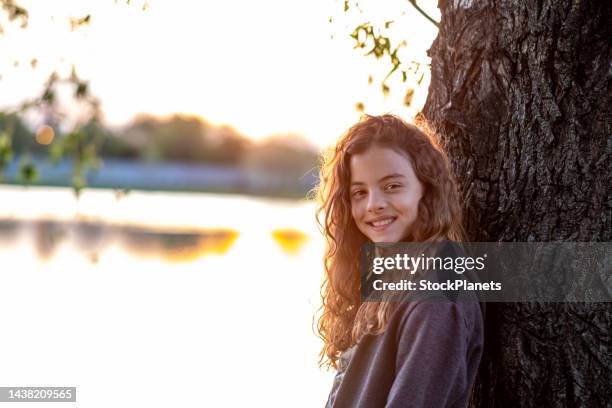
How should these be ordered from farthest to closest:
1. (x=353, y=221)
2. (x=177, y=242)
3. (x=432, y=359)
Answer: (x=177, y=242)
(x=353, y=221)
(x=432, y=359)

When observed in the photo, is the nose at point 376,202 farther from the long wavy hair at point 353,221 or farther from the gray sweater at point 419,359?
the gray sweater at point 419,359

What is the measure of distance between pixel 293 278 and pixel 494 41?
9.77 meters

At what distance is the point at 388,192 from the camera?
8.34 ft

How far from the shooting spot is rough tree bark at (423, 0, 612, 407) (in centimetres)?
246

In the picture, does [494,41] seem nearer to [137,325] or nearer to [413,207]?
[413,207]

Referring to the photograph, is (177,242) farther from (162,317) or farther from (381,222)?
(381,222)

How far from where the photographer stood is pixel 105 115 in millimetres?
3107

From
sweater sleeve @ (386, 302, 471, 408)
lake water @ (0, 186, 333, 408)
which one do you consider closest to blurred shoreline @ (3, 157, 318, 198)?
lake water @ (0, 186, 333, 408)

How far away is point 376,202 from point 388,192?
0.05 meters

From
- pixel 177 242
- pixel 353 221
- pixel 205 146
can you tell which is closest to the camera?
pixel 353 221

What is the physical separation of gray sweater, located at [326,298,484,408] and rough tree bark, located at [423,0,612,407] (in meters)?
0.25

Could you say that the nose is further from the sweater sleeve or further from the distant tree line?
the distant tree line

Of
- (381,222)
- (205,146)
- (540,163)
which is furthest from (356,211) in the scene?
(205,146)

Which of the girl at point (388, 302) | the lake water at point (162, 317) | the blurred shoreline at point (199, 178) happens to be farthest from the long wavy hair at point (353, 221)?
the blurred shoreline at point (199, 178)
